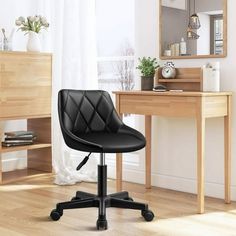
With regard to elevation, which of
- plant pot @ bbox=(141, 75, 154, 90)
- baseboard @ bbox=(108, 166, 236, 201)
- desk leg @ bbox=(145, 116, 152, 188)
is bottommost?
baseboard @ bbox=(108, 166, 236, 201)

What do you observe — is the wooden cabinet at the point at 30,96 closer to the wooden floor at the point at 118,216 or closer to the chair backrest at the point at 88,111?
the wooden floor at the point at 118,216

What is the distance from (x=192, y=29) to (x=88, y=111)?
3.63 ft

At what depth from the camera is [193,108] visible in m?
3.36

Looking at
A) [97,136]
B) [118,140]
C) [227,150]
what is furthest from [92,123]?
[227,150]

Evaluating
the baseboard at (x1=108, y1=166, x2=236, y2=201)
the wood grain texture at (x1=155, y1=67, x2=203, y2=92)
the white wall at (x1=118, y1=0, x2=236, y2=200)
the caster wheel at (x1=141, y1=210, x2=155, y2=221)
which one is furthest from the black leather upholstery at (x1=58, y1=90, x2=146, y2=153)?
Result: the baseboard at (x1=108, y1=166, x2=236, y2=201)

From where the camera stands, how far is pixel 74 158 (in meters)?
4.57

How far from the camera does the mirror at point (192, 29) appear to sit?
370cm

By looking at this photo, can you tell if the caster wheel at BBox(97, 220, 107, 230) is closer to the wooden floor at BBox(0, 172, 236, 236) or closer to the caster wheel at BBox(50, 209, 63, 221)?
the wooden floor at BBox(0, 172, 236, 236)

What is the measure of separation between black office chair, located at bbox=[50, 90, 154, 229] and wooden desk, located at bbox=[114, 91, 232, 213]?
26 cm

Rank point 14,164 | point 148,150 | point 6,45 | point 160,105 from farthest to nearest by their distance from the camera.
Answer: point 14,164
point 6,45
point 148,150
point 160,105

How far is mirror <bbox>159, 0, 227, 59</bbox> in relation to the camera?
12.1 feet

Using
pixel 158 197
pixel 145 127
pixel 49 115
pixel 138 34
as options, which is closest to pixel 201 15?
pixel 138 34

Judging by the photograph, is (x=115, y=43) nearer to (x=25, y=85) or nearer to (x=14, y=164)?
(x=25, y=85)

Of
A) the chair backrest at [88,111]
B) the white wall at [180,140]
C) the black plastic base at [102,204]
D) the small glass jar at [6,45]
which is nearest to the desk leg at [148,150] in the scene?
the white wall at [180,140]
